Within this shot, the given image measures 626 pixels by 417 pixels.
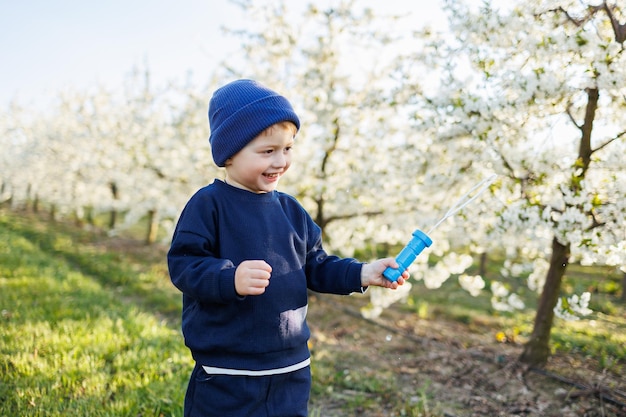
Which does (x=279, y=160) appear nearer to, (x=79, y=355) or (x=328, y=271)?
(x=328, y=271)

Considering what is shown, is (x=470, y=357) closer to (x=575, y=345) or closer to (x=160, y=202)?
(x=575, y=345)

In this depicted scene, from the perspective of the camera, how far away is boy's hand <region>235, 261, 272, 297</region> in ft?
5.44

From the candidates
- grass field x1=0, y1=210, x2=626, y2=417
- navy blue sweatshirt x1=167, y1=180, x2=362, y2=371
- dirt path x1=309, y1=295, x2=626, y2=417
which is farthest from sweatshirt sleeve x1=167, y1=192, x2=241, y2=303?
dirt path x1=309, y1=295, x2=626, y2=417

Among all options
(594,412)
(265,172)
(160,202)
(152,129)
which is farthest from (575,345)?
(152,129)

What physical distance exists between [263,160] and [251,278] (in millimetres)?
539

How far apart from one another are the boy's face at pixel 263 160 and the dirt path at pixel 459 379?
2.32 metres

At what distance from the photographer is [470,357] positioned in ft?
17.7

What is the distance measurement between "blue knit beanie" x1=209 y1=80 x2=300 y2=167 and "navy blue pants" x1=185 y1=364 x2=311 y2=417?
0.89 metres

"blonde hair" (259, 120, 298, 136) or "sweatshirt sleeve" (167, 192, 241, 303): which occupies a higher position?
"blonde hair" (259, 120, 298, 136)

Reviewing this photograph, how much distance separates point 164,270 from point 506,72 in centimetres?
984

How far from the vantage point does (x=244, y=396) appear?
1893 mm

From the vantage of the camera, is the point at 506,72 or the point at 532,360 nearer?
the point at 506,72

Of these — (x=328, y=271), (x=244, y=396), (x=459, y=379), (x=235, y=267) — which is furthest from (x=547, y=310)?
(x=235, y=267)

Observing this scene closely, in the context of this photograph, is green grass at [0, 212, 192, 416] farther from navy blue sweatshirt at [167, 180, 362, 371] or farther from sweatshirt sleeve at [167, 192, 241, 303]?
sweatshirt sleeve at [167, 192, 241, 303]
